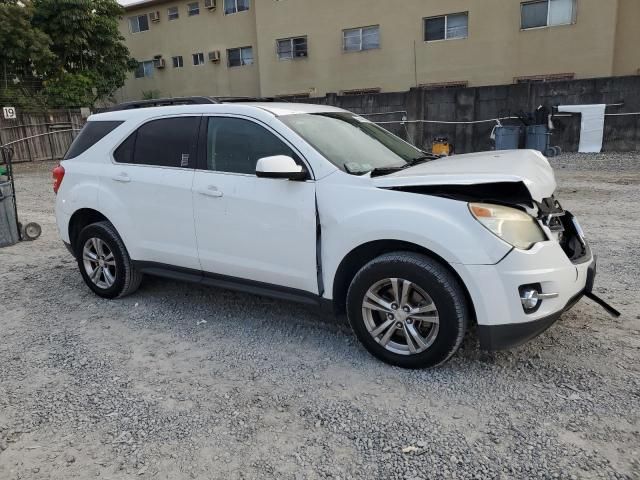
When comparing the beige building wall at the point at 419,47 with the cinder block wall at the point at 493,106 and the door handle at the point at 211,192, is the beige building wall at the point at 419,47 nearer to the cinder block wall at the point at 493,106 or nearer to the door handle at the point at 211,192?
the cinder block wall at the point at 493,106

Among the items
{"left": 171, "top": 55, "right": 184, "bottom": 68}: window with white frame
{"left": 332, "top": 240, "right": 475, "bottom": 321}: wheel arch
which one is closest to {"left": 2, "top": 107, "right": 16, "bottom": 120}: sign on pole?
{"left": 171, "top": 55, "right": 184, "bottom": 68}: window with white frame

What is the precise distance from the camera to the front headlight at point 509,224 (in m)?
3.00

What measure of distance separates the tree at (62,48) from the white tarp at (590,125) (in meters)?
23.2

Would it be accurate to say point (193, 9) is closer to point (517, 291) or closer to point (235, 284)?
point (235, 284)

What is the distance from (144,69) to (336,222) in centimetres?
3173

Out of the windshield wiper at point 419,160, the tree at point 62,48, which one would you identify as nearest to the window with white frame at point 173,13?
the tree at point 62,48

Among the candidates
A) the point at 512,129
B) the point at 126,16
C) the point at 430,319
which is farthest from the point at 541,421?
the point at 126,16

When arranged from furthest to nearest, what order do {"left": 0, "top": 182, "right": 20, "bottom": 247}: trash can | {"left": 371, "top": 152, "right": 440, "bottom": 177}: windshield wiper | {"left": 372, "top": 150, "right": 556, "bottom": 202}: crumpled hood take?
{"left": 0, "top": 182, "right": 20, "bottom": 247}: trash can → {"left": 371, "top": 152, "right": 440, "bottom": 177}: windshield wiper → {"left": 372, "top": 150, "right": 556, "bottom": 202}: crumpled hood

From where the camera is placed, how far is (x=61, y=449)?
2.76 m

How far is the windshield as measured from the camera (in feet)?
12.3

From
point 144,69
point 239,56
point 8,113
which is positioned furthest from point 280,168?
point 144,69

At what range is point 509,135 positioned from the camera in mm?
14133

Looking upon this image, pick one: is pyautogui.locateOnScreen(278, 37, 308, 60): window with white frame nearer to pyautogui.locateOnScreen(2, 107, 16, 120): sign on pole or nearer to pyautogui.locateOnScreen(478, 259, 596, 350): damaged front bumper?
pyautogui.locateOnScreen(2, 107, 16, 120): sign on pole

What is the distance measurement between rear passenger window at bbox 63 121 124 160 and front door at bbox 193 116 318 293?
4.13ft
